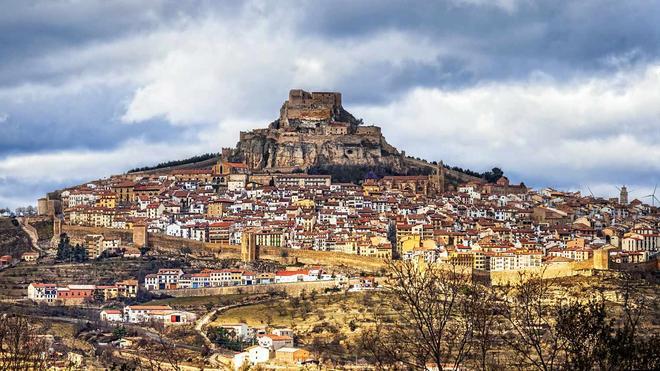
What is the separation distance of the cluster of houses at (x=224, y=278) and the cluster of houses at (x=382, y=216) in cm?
55

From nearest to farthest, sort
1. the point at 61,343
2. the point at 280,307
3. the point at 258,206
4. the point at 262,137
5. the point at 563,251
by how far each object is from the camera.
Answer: the point at 61,343 → the point at 280,307 → the point at 563,251 → the point at 258,206 → the point at 262,137

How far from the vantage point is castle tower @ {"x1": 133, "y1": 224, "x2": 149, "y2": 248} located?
218 feet

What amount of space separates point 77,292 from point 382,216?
20.0m

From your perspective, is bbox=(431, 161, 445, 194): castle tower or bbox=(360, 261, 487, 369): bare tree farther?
bbox=(431, 161, 445, 194): castle tower

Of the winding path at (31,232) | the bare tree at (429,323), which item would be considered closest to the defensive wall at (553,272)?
the winding path at (31,232)

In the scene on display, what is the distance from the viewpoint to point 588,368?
56.7 feet

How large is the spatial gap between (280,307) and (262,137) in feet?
112

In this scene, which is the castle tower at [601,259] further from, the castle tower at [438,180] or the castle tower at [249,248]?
the castle tower at [438,180]

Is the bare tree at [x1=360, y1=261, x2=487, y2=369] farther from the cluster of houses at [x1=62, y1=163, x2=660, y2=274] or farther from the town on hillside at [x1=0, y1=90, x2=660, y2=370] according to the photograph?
the cluster of houses at [x1=62, y1=163, x2=660, y2=274]

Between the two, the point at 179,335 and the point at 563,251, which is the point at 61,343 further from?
the point at 563,251

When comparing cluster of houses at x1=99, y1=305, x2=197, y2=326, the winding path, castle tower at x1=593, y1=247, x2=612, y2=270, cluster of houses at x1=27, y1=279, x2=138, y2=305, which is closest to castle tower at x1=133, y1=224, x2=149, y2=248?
the winding path

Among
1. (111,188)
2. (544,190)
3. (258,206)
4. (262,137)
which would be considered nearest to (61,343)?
(258,206)

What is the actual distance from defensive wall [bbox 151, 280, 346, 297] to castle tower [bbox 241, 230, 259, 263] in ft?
17.9

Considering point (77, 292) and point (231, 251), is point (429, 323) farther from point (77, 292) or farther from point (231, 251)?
point (231, 251)
